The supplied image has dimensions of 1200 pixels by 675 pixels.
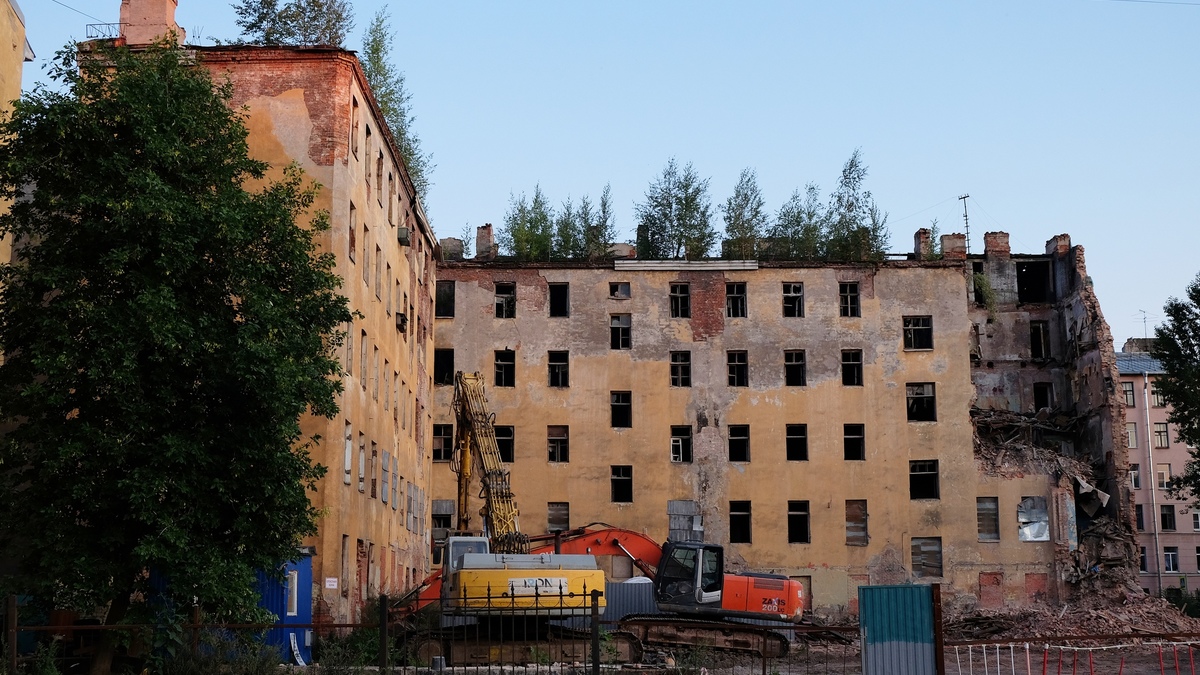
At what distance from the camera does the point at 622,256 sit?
51812 millimetres

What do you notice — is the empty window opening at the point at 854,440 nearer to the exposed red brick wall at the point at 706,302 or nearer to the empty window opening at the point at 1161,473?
the exposed red brick wall at the point at 706,302

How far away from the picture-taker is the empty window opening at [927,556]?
4756 cm

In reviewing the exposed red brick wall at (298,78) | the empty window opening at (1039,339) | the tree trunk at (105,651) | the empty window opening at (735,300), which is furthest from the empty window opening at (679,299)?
the tree trunk at (105,651)

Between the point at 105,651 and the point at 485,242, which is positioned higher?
the point at 485,242

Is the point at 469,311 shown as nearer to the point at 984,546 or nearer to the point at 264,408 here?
the point at 984,546

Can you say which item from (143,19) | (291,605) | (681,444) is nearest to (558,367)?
(681,444)

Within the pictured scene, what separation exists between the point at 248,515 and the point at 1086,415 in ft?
139

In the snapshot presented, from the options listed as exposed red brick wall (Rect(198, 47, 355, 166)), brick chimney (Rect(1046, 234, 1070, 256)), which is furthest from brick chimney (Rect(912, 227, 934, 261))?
exposed red brick wall (Rect(198, 47, 355, 166))

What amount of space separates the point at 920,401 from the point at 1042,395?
36.8 ft

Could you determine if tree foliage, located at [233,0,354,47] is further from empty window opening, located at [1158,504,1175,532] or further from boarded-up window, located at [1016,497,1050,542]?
empty window opening, located at [1158,504,1175,532]

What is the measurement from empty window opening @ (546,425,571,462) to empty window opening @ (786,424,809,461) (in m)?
8.52

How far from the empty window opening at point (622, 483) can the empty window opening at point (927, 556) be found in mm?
10964

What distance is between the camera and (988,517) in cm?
4844

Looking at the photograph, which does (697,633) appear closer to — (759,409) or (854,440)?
(759,409)
